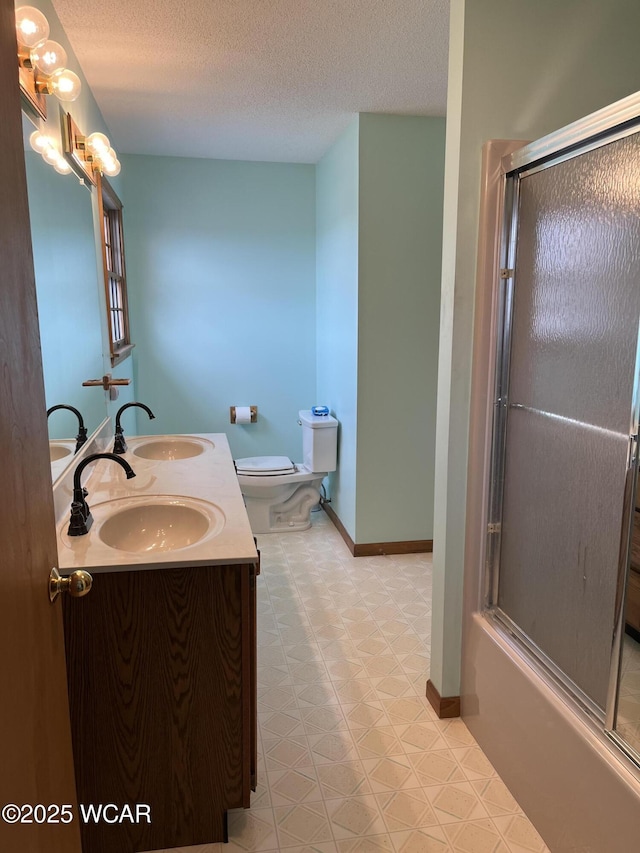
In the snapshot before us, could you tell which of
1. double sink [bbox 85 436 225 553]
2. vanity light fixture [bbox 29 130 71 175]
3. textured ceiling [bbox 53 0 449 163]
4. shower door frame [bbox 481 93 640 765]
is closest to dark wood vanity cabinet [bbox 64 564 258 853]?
double sink [bbox 85 436 225 553]

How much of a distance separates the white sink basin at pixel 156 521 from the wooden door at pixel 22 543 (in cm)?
78

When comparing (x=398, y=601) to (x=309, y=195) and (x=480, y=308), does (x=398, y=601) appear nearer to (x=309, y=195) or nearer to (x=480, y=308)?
(x=480, y=308)

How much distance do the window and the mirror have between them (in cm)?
57

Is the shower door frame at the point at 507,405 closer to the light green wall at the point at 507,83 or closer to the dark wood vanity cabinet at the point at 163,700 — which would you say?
Result: the light green wall at the point at 507,83

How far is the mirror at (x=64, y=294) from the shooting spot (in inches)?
68.9

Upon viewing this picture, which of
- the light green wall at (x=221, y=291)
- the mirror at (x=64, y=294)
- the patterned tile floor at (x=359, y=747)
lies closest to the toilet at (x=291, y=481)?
the light green wall at (x=221, y=291)

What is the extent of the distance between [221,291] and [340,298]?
1037 mm

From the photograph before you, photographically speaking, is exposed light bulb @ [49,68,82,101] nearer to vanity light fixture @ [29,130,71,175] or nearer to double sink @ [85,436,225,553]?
vanity light fixture @ [29,130,71,175]

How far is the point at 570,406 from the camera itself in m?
1.66

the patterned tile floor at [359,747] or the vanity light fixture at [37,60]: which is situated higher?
the vanity light fixture at [37,60]

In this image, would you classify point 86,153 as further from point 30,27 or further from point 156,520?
point 156,520

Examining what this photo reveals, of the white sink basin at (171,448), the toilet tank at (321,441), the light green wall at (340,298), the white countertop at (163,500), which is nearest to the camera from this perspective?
the white countertop at (163,500)

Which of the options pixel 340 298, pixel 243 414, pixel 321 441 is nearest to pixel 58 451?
pixel 321 441

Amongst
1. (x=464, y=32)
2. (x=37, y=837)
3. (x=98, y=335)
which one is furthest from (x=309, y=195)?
(x=37, y=837)
